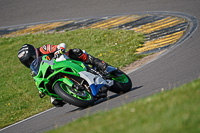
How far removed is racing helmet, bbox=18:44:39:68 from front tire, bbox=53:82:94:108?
1.15 meters

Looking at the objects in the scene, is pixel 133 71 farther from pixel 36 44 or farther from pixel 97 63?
pixel 36 44

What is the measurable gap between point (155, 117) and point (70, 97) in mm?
2967

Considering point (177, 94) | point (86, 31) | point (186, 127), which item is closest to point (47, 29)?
point (86, 31)

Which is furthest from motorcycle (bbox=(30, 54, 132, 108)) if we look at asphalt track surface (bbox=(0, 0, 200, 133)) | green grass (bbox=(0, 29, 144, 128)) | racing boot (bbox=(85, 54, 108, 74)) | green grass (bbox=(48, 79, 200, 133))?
green grass (bbox=(0, 29, 144, 128))

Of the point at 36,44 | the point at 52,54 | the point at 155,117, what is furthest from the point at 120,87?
the point at 36,44

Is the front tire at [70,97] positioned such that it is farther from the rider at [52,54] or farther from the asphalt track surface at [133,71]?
the rider at [52,54]

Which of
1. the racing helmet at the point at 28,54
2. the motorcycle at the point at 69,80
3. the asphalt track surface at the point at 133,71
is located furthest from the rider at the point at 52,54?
the asphalt track surface at the point at 133,71

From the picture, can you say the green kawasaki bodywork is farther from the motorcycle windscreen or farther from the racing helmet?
the racing helmet

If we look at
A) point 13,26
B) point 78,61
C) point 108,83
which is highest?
point 78,61

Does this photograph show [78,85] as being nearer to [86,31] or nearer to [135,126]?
[135,126]

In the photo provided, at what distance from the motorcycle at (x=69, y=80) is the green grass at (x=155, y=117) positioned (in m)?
1.84

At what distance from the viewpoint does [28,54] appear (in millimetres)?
7523

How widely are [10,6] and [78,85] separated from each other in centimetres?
1559

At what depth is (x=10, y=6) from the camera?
21188mm
